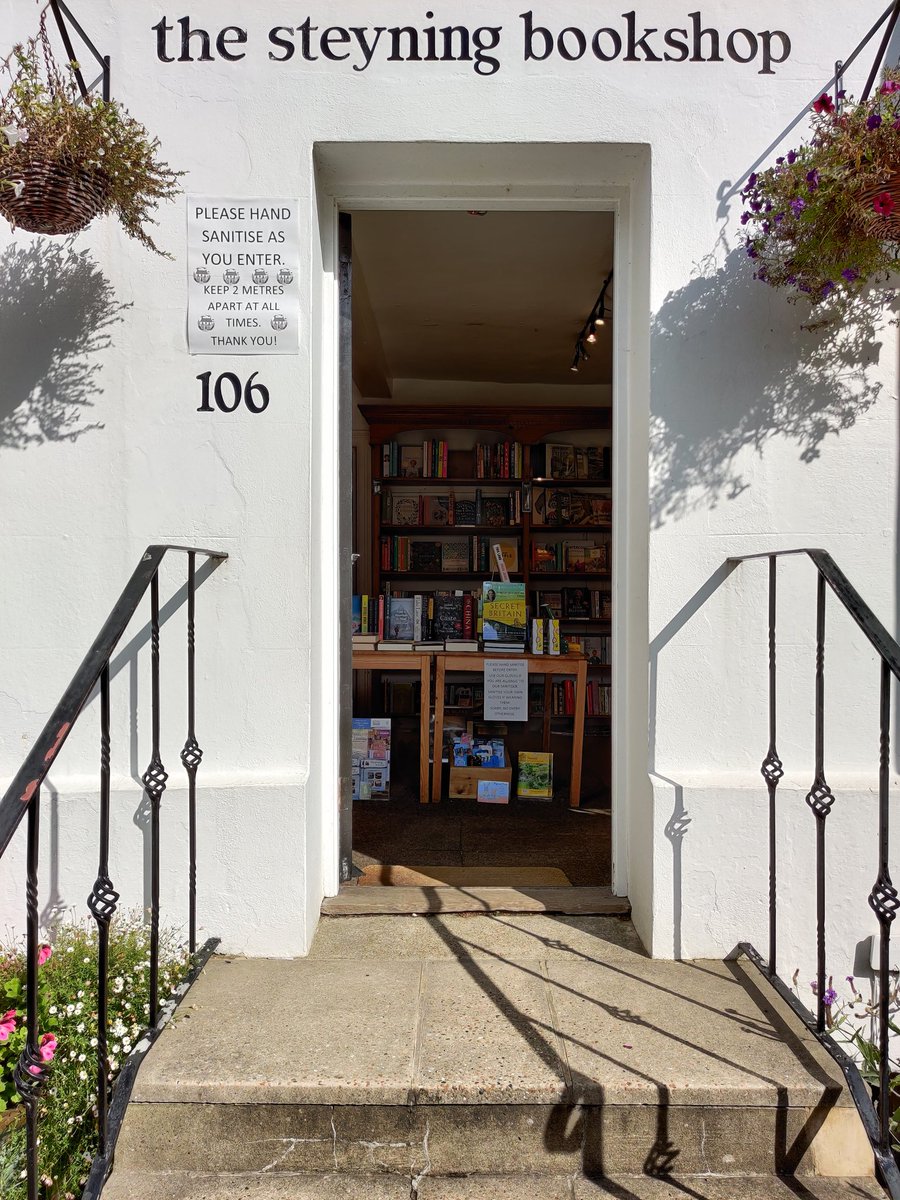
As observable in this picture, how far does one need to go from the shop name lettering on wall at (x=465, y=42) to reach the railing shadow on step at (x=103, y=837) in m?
1.38

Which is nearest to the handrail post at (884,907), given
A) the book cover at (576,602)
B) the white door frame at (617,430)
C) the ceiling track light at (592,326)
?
the white door frame at (617,430)

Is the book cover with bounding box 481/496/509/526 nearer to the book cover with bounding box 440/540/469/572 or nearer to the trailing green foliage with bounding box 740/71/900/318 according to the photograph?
the book cover with bounding box 440/540/469/572

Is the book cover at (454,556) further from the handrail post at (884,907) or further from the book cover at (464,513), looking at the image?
the handrail post at (884,907)

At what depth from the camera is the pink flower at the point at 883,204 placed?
1.85m

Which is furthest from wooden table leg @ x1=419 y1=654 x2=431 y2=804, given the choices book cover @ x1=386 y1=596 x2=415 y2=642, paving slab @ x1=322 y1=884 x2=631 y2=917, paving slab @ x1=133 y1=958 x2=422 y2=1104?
paving slab @ x1=133 y1=958 x2=422 y2=1104

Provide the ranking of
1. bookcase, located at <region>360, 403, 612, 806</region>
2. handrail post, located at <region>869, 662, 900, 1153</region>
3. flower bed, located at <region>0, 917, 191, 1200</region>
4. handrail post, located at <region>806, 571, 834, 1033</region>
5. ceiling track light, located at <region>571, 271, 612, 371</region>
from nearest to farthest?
1. handrail post, located at <region>869, 662, 900, 1153</region>
2. flower bed, located at <region>0, 917, 191, 1200</region>
3. handrail post, located at <region>806, 571, 834, 1033</region>
4. ceiling track light, located at <region>571, 271, 612, 371</region>
5. bookcase, located at <region>360, 403, 612, 806</region>

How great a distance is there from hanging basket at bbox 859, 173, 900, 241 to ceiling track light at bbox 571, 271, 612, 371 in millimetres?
2458

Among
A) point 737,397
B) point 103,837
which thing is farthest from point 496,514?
point 103,837

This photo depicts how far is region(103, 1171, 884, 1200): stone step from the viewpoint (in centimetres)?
161

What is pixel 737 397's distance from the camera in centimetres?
231

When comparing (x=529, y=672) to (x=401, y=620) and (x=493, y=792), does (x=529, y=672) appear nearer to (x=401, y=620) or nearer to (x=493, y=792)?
(x=493, y=792)

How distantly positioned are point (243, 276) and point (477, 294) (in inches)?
100

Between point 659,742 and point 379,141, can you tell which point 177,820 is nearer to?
point 659,742

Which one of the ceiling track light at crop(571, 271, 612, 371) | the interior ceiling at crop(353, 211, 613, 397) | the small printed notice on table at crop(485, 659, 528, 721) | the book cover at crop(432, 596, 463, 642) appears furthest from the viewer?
the book cover at crop(432, 596, 463, 642)
